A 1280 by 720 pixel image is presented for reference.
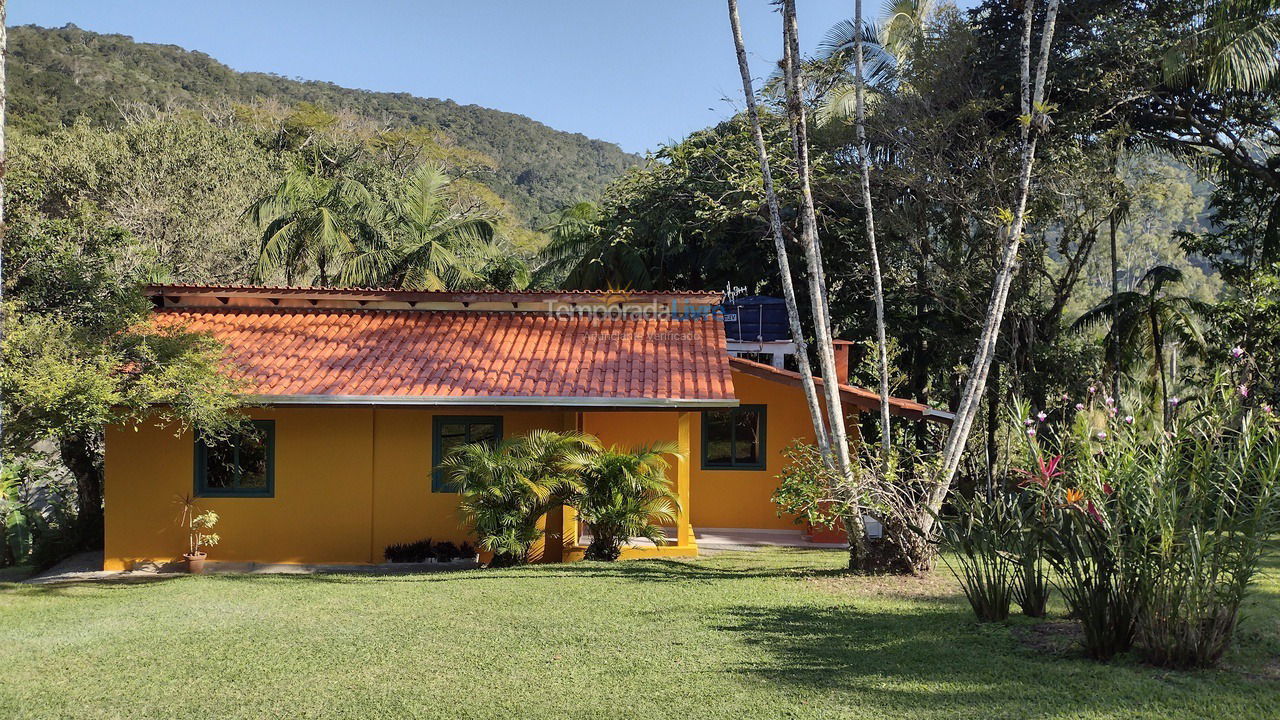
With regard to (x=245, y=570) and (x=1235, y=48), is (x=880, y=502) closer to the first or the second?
(x=245, y=570)

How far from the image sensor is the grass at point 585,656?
5.52 m

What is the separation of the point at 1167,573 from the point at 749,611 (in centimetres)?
339

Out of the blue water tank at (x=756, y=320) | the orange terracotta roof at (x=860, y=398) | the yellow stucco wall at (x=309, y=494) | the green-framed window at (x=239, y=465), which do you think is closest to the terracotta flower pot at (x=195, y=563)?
the yellow stucco wall at (x=309, y=494)

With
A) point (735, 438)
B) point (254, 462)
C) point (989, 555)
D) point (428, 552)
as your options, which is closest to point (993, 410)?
point (735, 438)

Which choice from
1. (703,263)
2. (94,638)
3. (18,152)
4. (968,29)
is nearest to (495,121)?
(18,152)

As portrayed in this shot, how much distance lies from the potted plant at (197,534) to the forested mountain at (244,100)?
Result: 22662 millimetres

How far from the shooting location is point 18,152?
2381 centimetres

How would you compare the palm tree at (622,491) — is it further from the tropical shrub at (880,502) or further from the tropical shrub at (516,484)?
the tropical shrub at (880,502)

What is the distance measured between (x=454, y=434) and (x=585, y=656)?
6168 mm

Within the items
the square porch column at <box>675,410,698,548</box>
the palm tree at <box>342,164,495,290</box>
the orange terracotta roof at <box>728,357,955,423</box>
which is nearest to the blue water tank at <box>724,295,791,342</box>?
the orange terracotta roof at <box>728,357,955,423</box>

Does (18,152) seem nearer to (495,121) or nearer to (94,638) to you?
(94,638)

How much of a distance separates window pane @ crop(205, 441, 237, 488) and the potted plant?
0.37 m

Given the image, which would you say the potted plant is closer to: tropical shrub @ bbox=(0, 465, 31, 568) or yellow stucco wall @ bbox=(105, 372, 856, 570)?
yellow stucco wall @ bbox=(105, 372, 856, 570)

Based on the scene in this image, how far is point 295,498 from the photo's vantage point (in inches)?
476
